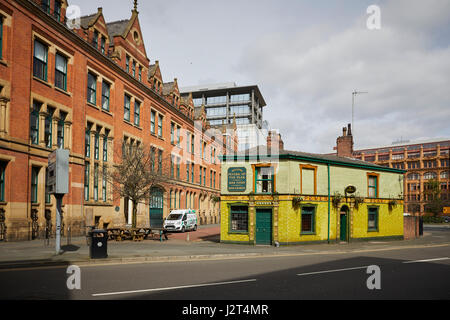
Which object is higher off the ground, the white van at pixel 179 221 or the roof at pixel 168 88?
the roof at pixel 168 88

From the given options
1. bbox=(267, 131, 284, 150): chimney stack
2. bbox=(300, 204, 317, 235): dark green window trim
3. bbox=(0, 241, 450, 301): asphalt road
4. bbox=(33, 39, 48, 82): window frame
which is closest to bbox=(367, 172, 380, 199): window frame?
bbox=(300, 204, 317, 235): dark green window trim

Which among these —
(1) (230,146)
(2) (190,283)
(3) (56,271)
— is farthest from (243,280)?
(1) (230,146)

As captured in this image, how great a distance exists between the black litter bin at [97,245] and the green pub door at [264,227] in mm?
11807

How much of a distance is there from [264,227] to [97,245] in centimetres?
1229

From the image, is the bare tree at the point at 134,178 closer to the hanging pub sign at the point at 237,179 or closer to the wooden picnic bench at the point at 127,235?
the wooden picnic bench at the point at 127,235

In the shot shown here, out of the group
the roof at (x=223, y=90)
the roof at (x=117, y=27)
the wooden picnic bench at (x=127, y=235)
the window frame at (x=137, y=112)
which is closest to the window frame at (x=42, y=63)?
the wooden picnic bench at (x=127, y=235)

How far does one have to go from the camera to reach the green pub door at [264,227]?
2452 centimetres

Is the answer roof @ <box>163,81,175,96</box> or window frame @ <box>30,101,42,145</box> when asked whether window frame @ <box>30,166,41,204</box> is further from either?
roof @ <box>163,81,175,96</box>

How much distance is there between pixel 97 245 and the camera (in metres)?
15.0

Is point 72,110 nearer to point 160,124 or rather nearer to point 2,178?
point 2,178

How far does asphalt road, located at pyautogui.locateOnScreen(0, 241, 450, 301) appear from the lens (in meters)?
8.84

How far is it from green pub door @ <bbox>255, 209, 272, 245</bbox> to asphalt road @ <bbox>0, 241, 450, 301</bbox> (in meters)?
9.86

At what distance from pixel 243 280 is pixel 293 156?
14.7 m

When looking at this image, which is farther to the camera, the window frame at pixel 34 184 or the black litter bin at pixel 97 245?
the window frame at pixel 34 184
